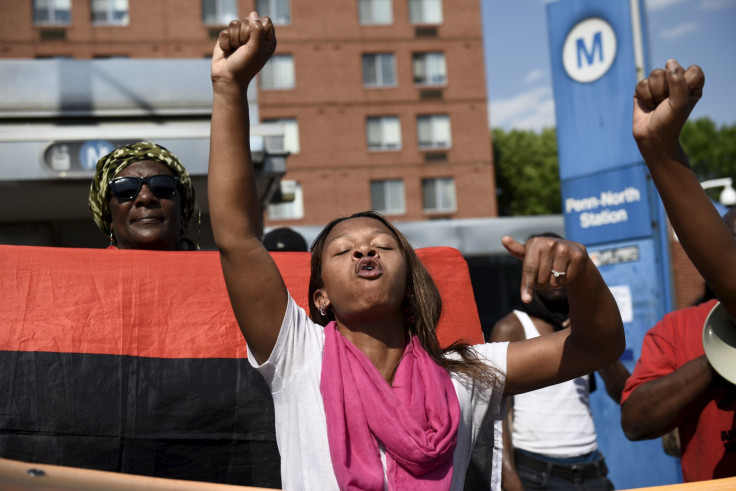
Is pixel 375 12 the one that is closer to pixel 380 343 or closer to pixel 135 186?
pixel 135 186

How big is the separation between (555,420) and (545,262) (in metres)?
2.44

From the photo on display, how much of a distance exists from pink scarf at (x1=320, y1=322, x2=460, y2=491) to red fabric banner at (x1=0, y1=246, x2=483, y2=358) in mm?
856

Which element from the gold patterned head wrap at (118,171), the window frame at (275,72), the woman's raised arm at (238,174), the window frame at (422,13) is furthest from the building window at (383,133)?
the woman's raised arm at (238,174)

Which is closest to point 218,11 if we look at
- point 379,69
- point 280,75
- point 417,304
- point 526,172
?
point 280,75

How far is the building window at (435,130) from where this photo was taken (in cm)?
3103

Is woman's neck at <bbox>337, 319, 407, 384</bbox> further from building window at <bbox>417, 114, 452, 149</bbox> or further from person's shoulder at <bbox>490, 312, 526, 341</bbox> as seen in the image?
building window at <bbox>417, 114, 452, 149</bbox>

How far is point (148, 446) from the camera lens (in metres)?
2.40

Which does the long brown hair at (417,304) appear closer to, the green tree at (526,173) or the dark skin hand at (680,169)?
the dark skin hand at (680,169)

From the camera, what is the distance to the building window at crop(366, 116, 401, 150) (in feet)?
100

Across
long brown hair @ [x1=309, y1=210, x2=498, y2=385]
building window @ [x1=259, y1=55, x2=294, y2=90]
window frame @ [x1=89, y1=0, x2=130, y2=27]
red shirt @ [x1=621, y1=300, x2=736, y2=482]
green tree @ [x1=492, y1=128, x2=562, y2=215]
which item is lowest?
red shirt @ [x1=621, y1=300, x2=736, y2=482]

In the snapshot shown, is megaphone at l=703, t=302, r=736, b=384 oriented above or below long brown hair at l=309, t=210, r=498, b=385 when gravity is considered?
below

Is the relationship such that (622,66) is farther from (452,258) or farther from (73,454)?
(73,454)

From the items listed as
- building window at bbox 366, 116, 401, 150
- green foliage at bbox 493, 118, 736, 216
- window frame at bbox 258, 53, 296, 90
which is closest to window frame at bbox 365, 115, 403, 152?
building window at bbox 366, 116, 401, 150

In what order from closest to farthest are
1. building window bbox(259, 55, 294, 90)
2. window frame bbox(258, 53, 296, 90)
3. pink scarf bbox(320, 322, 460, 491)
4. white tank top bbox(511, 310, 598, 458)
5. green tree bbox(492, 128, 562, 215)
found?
pink scarf bbox(320, 322, 460, 491) < white tank top bbox(511, 310, 598, 458) < window frame bbox(258, 53, 296, 90) < building window bbox(259, 55, 294, 90) < green tree bbox(492, 128, 562, 215)
